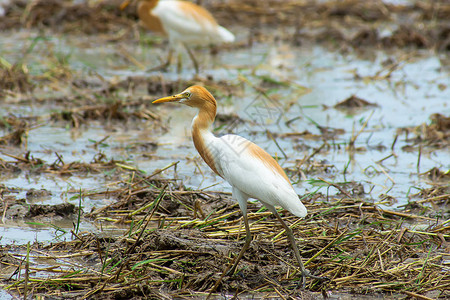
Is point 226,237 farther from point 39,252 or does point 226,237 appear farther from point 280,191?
point 39,252

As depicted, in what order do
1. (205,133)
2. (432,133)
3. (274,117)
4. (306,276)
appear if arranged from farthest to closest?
(274,117) < (432,133) < (205,133) < (306,276)

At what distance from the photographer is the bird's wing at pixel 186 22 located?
33.4 feet

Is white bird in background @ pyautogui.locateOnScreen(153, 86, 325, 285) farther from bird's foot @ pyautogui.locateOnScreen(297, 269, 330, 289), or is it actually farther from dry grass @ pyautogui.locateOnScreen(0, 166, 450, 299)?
dry grass @ pyautogui.locateOnScreen(0, 166, 450, 299)

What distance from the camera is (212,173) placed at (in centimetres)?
582

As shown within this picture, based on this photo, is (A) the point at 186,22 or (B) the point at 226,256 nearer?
(B) the point at 226,256

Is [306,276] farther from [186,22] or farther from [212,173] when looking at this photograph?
[186,22]

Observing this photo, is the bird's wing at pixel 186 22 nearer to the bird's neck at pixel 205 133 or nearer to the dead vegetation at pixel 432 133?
the dead vegetation at pixel 432 133

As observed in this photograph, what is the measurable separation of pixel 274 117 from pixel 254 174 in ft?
13.6

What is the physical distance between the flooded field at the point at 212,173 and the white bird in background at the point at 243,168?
374mm

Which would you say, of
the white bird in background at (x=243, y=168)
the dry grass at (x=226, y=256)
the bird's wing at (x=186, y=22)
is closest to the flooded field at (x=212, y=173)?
the dry grass at (x=226, y=256)

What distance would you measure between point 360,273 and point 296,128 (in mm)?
3755

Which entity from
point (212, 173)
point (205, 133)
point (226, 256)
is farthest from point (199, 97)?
point (212, 173)

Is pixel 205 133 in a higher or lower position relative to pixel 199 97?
lower

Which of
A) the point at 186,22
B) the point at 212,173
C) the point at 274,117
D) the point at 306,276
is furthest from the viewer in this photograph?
the point at 186,22
